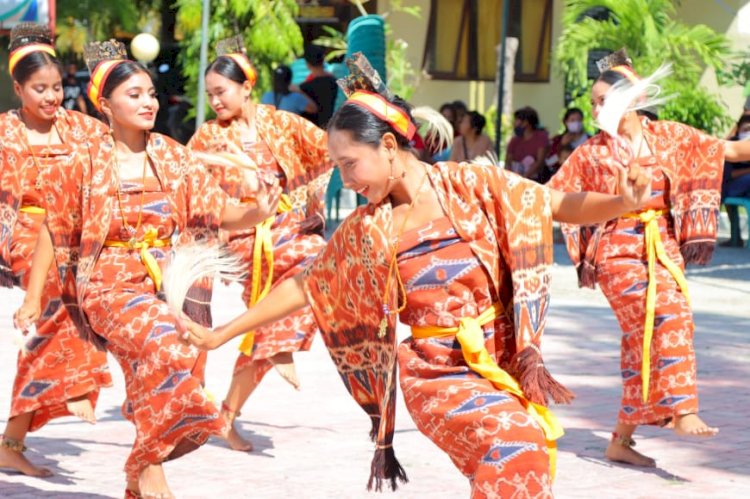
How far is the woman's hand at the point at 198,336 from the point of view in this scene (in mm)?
4406

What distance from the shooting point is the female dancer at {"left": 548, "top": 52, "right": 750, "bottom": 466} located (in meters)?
6.63

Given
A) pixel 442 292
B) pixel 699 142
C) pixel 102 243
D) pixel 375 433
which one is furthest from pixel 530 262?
pixel 699 142

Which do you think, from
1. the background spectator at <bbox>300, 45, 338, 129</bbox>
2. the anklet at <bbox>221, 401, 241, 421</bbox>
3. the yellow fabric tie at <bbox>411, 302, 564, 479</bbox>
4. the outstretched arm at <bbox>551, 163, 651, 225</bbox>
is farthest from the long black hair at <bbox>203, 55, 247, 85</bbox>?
the background spectator at <bbox>300, 45, 338, 129</bbox>

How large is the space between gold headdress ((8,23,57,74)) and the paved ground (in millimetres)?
1843

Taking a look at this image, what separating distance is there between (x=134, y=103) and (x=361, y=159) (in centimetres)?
183

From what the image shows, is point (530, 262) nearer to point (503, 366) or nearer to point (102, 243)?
point (503, 366)

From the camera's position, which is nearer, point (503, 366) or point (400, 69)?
point (503, 366)

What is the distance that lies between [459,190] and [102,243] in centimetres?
193

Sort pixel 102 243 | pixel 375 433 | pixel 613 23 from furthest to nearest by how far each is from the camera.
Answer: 1. pixel 613 23
2. pixel 102 243
3. pixel 375 433

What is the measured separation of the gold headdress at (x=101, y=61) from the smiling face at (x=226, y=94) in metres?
1.19

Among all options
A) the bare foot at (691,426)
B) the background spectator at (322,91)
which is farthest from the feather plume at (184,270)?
the background spectator at (322,91)

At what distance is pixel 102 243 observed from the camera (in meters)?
5.82

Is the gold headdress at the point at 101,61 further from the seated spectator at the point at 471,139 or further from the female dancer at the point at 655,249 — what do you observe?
the seated spectator at the point at 471,139

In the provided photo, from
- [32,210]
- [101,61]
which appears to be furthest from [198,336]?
[32,210]
